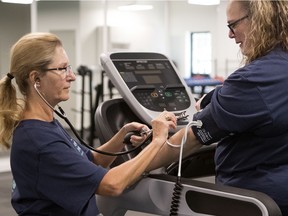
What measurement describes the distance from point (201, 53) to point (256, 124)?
324 inches

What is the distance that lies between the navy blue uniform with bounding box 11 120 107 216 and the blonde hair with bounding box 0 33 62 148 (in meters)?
0.09

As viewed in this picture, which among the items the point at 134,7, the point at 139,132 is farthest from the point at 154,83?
the point at 134,7

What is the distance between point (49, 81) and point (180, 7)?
816cm

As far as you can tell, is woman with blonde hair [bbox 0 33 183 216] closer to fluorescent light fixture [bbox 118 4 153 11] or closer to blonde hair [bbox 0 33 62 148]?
blonde hair [bbox 0 33 62 148]

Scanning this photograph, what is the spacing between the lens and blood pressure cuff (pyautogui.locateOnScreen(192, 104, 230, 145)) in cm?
153

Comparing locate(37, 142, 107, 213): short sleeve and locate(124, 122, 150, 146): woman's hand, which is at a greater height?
locate(124, 122, 150, 146): woman's hand

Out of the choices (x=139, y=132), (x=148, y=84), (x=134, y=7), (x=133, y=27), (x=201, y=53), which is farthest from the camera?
(x=201, y=53)

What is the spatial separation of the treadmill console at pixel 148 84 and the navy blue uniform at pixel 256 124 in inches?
23.2

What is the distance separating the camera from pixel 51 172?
157 centimetres

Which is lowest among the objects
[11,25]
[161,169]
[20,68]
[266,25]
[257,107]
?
[161,169]

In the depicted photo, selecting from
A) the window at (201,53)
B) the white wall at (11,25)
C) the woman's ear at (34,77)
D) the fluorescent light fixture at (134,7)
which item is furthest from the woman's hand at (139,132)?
the window at (201,53)

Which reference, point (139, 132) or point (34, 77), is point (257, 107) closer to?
point (139, 132)

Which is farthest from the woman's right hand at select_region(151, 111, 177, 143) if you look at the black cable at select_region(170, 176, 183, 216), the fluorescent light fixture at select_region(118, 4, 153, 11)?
the fluorescent light fixture at select_region(118, 4, 153, 11)

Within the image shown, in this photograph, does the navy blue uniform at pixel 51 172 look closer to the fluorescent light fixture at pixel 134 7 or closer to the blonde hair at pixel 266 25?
the blonde hair at pixel 266 25
